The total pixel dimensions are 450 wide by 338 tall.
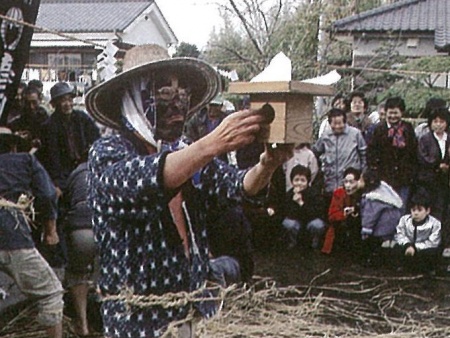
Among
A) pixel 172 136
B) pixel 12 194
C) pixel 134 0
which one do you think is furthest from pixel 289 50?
pixel 134 0

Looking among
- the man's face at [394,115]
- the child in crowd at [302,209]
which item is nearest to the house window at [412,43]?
the man's face at [394,115]

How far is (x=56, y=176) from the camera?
5984mm

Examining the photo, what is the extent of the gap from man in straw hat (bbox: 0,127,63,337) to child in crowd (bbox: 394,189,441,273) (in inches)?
150

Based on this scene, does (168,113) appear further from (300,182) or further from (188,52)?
(300,182)

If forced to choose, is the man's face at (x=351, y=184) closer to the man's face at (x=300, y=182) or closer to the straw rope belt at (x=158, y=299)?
the man's face at (x=300, y=182)

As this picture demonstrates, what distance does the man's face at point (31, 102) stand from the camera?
698 cm

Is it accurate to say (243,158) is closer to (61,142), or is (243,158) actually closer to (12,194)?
(61,142)

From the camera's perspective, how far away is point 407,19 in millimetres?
12016

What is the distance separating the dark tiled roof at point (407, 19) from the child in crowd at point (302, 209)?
152 inches

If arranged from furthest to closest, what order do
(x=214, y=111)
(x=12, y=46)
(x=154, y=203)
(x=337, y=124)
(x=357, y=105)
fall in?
1. (x=357, y=105)
2. (x=214, y=111)
3. (x=337, y=124)
4. (x=12, y=46)
5. (x=154, y=203)

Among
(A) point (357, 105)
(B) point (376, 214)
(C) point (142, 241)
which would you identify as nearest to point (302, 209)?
(B) point (376, 214)

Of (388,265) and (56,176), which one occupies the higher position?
(56,176)

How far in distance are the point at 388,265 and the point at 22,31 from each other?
3.95 metres

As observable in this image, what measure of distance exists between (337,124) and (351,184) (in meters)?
0.61
